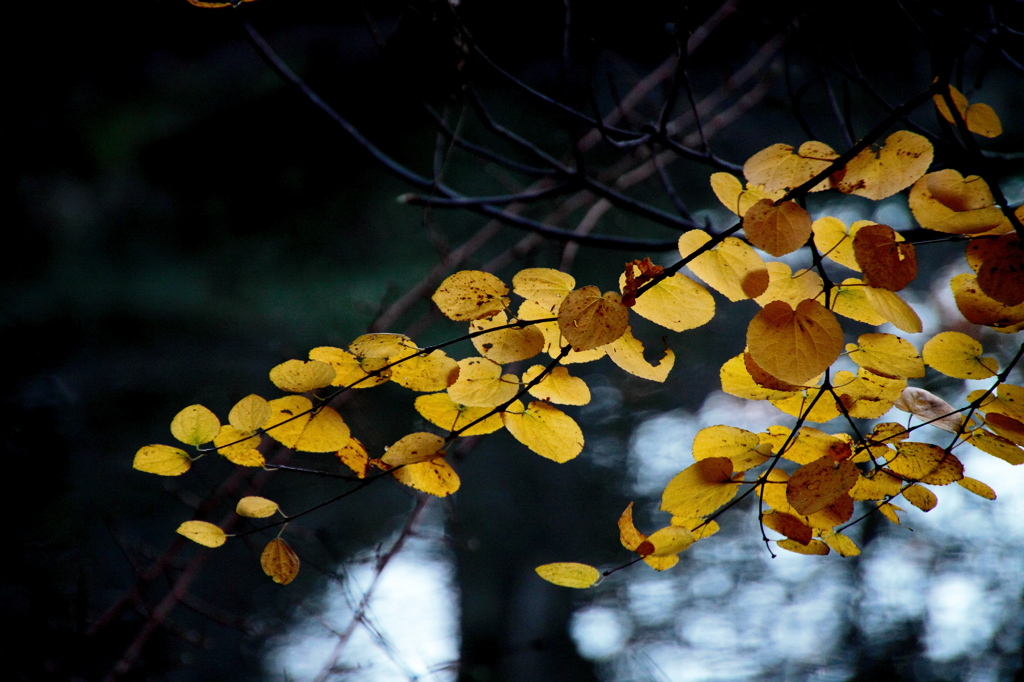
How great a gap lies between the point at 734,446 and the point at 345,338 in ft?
3.48

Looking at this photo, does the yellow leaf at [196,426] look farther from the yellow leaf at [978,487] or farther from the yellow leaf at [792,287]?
the yellow leaf at [978,487]

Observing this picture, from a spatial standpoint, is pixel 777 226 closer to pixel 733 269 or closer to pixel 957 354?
pixel 733 269

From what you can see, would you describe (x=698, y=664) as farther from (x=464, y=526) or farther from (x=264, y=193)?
(x=264, y=193)

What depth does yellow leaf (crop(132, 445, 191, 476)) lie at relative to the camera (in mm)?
375

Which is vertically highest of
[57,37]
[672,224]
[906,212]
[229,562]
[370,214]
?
[57,37]

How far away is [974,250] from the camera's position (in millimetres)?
279

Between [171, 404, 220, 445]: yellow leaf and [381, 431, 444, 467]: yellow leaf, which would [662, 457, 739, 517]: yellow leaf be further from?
[171, 404, 220, 445]: yellow leaf

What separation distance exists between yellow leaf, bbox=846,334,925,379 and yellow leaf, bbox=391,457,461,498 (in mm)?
264

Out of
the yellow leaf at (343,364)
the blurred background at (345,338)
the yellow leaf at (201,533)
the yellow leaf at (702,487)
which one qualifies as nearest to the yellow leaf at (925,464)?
the yellow leaf at (702,487)

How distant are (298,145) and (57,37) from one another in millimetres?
601

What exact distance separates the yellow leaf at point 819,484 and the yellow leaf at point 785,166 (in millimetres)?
154

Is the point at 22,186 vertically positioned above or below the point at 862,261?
above

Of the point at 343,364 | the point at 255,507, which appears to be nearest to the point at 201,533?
the point at 255,507

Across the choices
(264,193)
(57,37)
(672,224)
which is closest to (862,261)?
(672,224)
